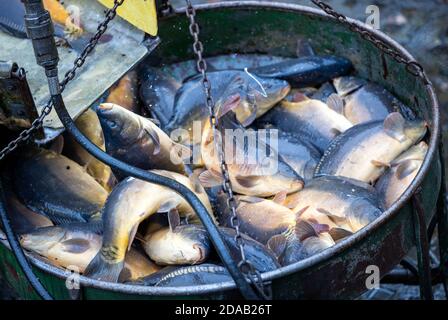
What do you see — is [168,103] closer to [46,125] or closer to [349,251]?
[46,125]

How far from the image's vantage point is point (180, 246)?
281cm

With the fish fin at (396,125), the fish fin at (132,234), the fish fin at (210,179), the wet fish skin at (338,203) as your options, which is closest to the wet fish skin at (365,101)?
the fish fin at (396,125)

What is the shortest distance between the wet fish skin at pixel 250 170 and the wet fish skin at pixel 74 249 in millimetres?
461

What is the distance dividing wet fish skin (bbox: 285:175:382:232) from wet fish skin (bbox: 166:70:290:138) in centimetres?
58

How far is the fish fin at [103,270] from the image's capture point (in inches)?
109

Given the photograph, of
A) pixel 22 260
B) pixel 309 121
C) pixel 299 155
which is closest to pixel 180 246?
pixel 22 260

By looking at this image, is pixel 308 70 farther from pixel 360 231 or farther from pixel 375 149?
pixel 360 231

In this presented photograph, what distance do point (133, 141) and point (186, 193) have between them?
2.17 ft

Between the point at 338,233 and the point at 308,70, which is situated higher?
the point at 308,70

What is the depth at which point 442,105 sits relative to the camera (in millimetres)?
5605

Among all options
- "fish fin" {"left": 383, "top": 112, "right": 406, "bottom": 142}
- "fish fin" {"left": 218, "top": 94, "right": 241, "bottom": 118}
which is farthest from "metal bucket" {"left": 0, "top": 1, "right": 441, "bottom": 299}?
"fish fin" {"left": 218, "top": 94, "right": 241, "bottom": 118}

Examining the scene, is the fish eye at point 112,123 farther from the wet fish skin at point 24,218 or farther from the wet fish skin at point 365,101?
the wet fish skin at point 365,101

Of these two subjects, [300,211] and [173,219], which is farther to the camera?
[300,211]

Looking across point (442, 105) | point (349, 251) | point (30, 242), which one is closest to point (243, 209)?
point (349, 251)
